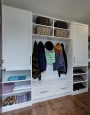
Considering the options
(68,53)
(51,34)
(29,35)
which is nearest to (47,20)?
(51,34)

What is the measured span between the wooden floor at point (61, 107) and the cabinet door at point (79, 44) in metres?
1.03

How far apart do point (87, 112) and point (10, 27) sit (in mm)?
2442

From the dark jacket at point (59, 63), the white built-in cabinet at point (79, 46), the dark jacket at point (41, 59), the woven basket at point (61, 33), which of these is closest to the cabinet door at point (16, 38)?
the dark jacket at point (41, 59)

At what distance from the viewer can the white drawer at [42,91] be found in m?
1.94

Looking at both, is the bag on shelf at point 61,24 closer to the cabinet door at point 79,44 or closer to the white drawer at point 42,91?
the cabinet door at point 79,44

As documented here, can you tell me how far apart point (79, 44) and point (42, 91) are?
5.83 feet

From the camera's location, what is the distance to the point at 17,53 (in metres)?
1.74

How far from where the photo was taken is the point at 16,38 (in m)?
1.73

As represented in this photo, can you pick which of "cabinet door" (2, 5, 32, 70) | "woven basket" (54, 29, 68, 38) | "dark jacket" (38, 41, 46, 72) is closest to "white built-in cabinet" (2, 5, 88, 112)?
"cabinet door" (2, 5, 32, 70)

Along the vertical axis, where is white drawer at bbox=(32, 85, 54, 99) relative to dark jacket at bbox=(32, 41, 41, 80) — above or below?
below

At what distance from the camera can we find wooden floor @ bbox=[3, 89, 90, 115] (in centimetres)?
163

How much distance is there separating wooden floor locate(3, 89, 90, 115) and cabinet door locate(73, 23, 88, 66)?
3.38 ft

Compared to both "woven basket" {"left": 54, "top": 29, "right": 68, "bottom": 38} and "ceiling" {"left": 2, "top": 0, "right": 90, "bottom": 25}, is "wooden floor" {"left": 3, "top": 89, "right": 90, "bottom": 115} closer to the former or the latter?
"woven basket" {"left": 54, "top": 29, "right": 68, "bottom": 38}

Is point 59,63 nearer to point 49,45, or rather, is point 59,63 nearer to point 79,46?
point 49,45
